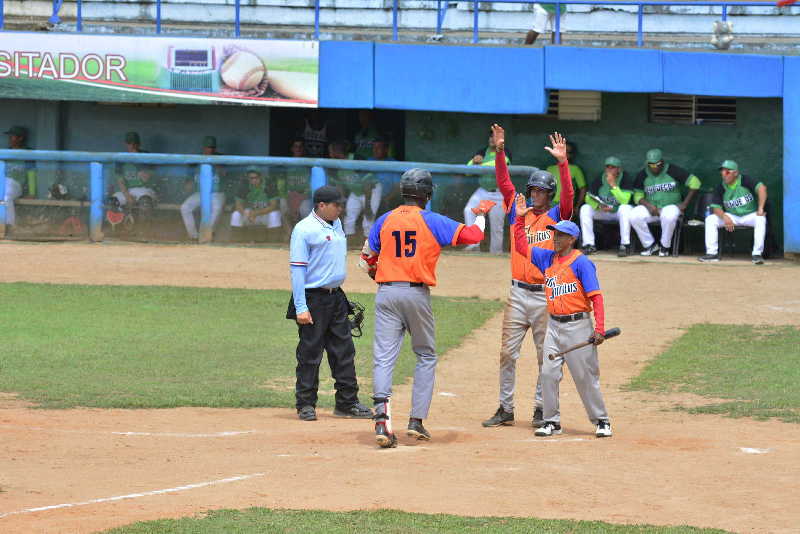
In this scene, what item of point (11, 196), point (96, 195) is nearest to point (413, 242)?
point (96, 195)

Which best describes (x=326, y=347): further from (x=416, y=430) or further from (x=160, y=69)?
(x=160, y=69)

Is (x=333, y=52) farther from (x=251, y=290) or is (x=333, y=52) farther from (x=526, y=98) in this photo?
(x=251, y=290)

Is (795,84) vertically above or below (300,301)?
above

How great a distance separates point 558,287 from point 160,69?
1369cm

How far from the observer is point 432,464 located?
8.29m

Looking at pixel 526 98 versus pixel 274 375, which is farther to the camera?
pixel 526 98

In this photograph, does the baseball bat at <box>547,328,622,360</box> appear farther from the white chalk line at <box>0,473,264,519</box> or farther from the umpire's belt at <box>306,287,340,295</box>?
the white chalk line at <box>0,473,264,519</box>

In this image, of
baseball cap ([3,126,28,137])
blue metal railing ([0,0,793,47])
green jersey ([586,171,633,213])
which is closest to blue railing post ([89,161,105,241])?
blue metal railing ([0,0,793,47])

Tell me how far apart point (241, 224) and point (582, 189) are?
5.24m

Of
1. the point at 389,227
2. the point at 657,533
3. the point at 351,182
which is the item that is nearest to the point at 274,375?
the point at 389,227

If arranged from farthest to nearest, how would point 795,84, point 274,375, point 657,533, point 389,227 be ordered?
1. point 795,84
2. point 274,375
3. point 389,227
4. point 657,533

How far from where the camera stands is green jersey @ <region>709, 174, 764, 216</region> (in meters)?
19.5

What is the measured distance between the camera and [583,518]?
6992mm

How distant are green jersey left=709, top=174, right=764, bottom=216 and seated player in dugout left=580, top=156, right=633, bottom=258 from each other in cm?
125
